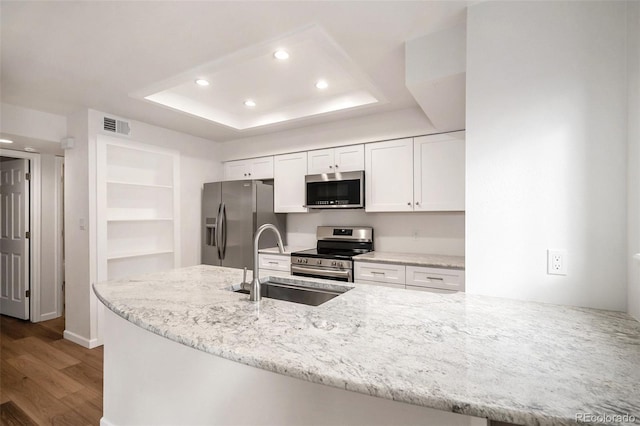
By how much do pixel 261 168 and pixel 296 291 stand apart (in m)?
2.62

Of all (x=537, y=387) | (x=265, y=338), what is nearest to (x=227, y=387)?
(x=265, y=338)

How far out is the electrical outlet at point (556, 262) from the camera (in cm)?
141

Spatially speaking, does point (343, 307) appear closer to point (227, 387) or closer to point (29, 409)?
point (227, 387)

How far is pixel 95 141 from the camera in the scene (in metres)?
3.18

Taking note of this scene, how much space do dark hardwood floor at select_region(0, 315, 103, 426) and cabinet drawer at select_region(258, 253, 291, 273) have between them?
182 centimetres

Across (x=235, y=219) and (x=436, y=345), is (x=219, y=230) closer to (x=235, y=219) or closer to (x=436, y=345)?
(x=235, y=219)

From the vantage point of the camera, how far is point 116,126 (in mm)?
3330

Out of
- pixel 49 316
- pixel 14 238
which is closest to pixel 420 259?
pixel 49 316

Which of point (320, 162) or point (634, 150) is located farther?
point (320, 162)

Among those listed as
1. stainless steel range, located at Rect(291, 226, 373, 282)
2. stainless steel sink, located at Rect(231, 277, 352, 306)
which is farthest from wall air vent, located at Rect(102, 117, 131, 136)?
stainless steel sink, located at Rect(231, 277, 352, 306)

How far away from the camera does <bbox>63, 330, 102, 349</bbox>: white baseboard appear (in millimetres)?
3141

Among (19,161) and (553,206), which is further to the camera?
(19,161)

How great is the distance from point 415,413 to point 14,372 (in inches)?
137

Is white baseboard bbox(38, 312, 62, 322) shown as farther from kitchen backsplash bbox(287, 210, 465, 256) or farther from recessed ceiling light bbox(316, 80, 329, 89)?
recessed ceiling light bbox(316, 80, 329, 89)
